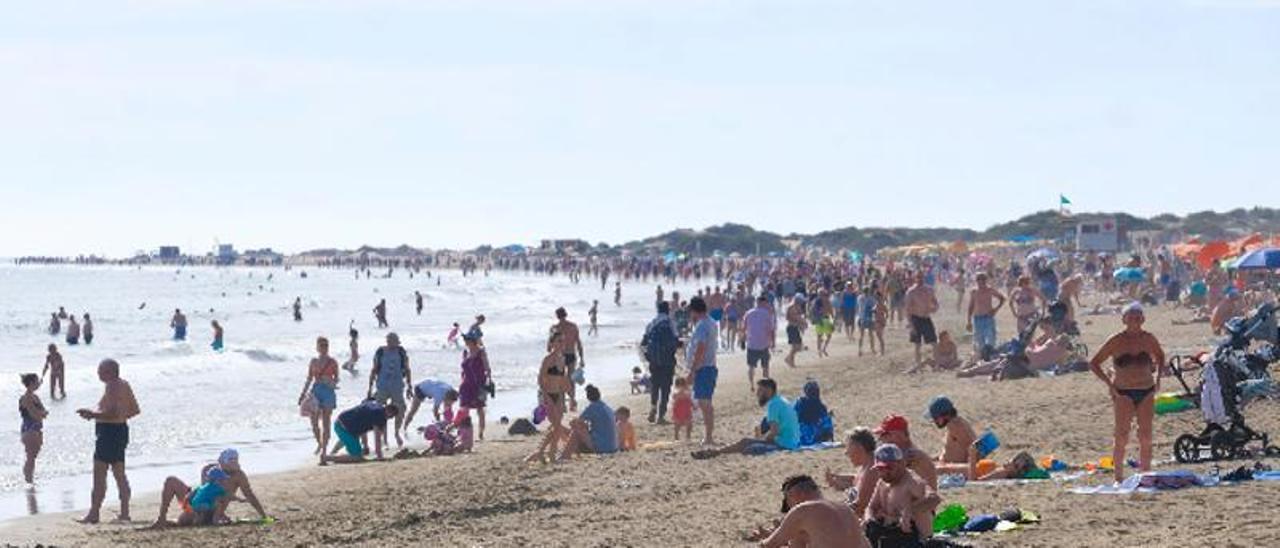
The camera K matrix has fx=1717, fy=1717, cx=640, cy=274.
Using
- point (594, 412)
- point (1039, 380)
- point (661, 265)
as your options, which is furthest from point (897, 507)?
point (661, 265)

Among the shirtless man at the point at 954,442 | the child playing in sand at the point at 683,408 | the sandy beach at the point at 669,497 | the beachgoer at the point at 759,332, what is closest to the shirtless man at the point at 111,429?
the sandy beach at the point at 669,497

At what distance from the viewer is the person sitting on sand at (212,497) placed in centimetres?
1211

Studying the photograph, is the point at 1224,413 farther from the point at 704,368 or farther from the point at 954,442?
the point at 704,368

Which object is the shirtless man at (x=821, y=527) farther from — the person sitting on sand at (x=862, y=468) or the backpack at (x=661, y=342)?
the backpack at (x=661, y=342)

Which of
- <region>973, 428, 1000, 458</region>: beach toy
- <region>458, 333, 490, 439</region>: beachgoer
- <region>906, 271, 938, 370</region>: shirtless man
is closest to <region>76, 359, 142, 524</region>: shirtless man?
<region>458, 333, 490, 439</region>: beachgoer

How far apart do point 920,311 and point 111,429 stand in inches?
456

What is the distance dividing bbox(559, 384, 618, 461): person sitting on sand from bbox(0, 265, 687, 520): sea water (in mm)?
3399

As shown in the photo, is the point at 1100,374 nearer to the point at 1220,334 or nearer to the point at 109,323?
the point at 1220,334

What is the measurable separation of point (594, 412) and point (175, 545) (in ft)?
15.2

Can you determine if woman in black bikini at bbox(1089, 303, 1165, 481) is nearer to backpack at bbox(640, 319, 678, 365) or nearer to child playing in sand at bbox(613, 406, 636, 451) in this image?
child playing in sand at bbox(613, 406, 636, 451)

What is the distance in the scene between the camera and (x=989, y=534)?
8805 millimetres

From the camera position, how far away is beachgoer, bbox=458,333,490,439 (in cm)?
1748

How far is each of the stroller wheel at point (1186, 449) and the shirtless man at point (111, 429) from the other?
7090 mm

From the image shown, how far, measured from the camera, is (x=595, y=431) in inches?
587
